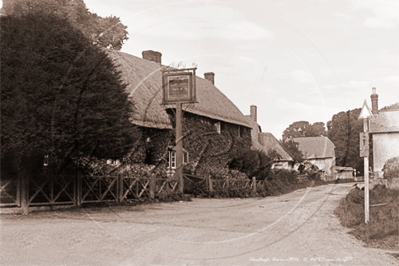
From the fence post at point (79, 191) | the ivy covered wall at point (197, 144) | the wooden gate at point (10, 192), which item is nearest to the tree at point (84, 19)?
the ivy covered wall at point (197, 144)

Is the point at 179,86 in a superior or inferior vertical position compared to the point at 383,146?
superior

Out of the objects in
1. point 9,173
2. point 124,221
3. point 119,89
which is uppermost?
point 119,89

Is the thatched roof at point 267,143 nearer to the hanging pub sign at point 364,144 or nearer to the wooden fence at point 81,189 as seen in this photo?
the wooden fence at point 81,189

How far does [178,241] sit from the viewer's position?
812cm

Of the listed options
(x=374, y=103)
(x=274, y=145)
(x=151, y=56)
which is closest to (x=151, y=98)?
(x=151, y=56)

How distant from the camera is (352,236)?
29.0 feet

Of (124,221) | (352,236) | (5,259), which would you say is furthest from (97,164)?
(352,236)

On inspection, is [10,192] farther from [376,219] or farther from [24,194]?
[376,219]

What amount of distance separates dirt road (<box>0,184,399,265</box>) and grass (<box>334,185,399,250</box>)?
32 centimetres

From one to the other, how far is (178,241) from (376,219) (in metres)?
5.37

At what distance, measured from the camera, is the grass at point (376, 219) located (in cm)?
810

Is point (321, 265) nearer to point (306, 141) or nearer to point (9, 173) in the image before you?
point (9, 173)

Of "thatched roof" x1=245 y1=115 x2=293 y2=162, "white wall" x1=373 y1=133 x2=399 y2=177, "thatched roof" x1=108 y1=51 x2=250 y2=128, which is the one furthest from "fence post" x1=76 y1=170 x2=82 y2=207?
"white wall" x1=373 y1=133 x2=399 y2=177

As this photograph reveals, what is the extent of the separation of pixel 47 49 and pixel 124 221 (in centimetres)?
531
